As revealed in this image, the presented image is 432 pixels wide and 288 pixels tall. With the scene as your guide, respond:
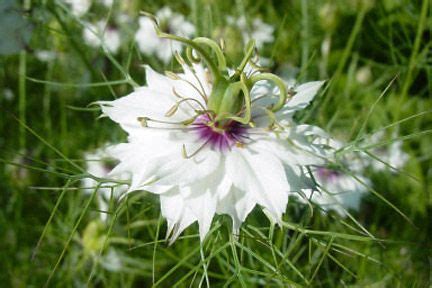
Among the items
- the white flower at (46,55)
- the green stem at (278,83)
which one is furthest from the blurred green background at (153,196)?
the green stem at (278,83)

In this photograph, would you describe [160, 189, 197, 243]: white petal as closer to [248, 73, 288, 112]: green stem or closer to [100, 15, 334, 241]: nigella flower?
[100, 15, 334, 241]: nigella flower

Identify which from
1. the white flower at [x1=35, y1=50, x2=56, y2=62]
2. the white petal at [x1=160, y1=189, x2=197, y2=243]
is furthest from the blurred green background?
the white petal at [x1=160, y1=189, x2=197, y2=243]

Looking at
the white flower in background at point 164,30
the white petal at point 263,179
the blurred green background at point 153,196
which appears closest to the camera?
the white petal at point 263,179

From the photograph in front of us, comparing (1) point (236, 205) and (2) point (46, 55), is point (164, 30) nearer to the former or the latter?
(2) point (46, 55)

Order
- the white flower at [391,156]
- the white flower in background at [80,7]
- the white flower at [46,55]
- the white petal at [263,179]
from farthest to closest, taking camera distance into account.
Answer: the white flower at [46,55], the white flower at [391,156], the white flower in background at [80,7], the white petal at [263,179]

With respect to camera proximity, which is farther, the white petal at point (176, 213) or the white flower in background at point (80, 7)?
the white flower in background at point (80, 7)

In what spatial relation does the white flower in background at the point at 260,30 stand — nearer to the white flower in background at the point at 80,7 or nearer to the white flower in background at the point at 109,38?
the white flower in background at the point at 109,38

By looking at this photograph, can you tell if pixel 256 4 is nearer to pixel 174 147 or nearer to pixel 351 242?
pixel 351 242
